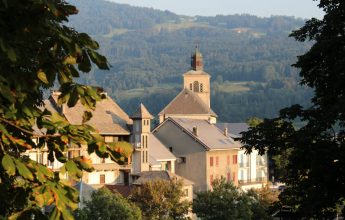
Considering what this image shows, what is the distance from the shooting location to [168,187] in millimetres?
68750

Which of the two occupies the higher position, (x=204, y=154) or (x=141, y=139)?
(x=204, y=154)

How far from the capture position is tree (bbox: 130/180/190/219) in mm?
65875

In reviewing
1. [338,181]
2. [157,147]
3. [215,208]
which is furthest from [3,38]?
[157,147]

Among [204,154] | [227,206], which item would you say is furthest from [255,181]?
[227,206]

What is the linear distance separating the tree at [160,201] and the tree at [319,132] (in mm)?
41587

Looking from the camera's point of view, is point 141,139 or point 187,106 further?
point 187,106

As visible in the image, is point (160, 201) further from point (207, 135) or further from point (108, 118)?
point (207, 135)

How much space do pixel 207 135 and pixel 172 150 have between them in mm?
6119

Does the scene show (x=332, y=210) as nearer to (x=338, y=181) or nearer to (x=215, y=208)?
(x=338, y=181)

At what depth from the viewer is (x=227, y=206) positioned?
6219cm

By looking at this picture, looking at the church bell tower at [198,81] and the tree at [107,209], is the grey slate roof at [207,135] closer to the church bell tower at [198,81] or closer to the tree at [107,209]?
the tree at [107,209]

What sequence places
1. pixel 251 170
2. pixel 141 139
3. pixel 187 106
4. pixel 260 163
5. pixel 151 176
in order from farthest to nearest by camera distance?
pixel 187 106
pixel 260 163
pixel 251 170
pixel 141 139
pixel 151 176

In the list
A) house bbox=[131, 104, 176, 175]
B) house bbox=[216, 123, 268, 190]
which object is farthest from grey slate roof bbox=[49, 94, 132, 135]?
house bbox=[216, 123, 268, 190]

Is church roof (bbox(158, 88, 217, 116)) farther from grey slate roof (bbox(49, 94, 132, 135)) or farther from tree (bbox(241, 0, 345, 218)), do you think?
tree (bbox(241, 0, 345, 218))
